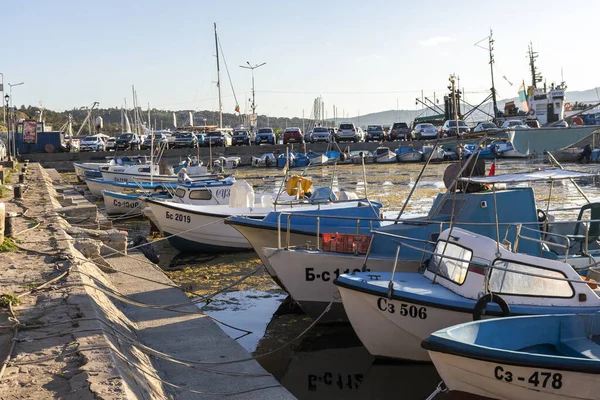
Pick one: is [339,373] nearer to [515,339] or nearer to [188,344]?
[188,344]

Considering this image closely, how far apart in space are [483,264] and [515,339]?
3.98ft

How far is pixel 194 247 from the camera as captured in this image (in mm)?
18281

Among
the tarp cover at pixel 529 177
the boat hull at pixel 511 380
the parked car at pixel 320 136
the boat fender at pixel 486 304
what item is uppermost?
the parked car at pixel 320 136

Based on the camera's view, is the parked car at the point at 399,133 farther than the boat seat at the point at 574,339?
Yes

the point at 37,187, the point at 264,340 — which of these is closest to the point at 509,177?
the point at 264,340

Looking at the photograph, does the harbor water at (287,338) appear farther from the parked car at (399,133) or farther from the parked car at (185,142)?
the parked car at (399,133)

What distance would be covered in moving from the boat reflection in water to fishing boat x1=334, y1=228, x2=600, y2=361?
10.8 inches

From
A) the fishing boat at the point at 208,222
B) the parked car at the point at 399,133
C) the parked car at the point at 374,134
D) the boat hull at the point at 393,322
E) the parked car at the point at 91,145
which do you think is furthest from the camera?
the parked car at the point at 374,134

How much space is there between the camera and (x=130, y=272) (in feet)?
43.5

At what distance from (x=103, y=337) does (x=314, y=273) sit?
483 cm

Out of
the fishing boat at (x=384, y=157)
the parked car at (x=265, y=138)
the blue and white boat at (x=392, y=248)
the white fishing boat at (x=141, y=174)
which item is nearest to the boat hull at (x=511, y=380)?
the blue and white boat at (x=392, y=248)

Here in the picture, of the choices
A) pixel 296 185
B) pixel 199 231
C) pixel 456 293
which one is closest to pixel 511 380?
pixel 456 293

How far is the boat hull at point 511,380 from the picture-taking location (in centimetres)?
661

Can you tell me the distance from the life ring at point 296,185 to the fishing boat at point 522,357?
10.2 m
